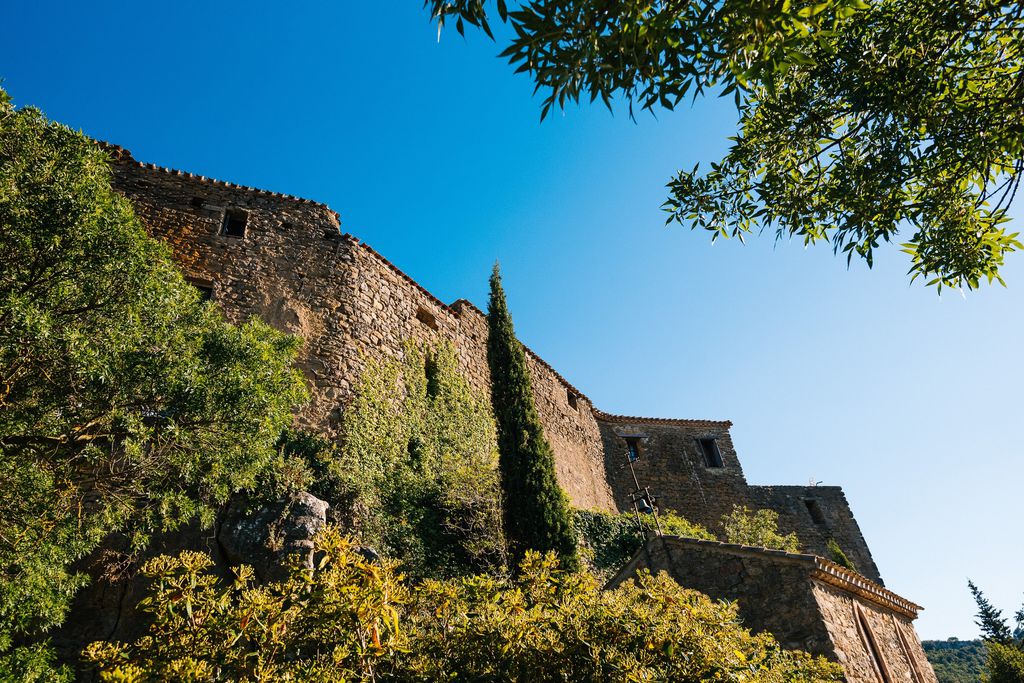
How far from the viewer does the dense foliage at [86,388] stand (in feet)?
21.0

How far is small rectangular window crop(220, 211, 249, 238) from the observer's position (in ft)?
42.3

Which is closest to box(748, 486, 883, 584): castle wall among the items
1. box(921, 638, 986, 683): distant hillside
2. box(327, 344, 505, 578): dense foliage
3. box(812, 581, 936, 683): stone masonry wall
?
box(921, 638, 986, 683): distant hillside

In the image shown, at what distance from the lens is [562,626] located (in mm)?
5105

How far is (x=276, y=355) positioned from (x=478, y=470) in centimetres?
545

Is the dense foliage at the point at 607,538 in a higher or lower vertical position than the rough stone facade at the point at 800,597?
higher

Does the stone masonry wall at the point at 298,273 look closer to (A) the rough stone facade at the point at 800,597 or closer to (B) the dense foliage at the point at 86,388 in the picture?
(B) the dense foliage at the point at 86,388

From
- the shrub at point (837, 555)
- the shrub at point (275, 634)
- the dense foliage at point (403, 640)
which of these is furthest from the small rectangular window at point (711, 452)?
the shrub at point (275, 634)

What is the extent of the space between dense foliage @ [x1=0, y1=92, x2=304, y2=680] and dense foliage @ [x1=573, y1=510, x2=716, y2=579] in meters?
9.06

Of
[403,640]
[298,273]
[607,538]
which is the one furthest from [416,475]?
[403,640]

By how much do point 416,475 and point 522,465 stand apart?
7.31 ft

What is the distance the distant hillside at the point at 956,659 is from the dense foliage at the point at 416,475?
30099 millimetres

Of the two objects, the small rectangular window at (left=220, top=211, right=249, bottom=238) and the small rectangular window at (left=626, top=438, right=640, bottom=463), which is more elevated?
the small rectangular window at (left=220, top=211, right=249, bottom=238)

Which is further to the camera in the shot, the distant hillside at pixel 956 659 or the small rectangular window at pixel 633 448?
the distant hillside at pixel 956 659

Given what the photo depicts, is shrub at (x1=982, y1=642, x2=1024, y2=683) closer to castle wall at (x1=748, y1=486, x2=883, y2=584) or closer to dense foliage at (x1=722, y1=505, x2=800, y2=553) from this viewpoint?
dense foliage at (x1=722, y1=505, x2=800, y2=553)
